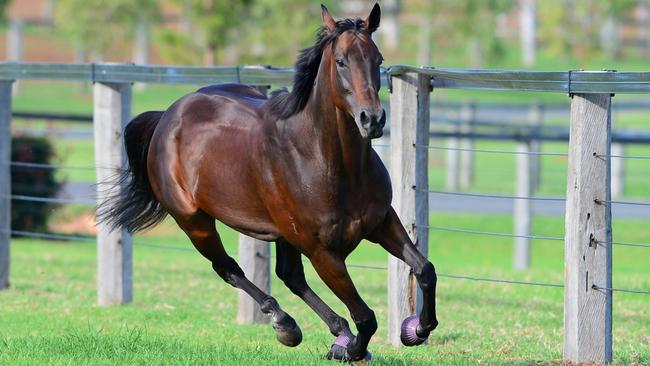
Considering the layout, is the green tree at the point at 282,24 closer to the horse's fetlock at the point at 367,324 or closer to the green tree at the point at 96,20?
the green tree at the point at 96,20

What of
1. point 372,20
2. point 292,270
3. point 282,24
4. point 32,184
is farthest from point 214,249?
point 282,24

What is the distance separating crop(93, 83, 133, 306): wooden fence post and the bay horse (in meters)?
2.29

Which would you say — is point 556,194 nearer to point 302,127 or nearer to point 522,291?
point 522,291

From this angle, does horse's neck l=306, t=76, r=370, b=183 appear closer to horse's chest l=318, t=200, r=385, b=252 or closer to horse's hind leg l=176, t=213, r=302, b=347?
horse's chest l=318, t=200, r=385, b=252

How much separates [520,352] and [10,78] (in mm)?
5325

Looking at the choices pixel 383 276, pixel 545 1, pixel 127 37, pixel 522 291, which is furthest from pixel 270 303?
pixel 545 1

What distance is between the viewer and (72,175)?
2675 cm

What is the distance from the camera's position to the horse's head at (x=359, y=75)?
5793 millimetres

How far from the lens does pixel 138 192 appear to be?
323 inches

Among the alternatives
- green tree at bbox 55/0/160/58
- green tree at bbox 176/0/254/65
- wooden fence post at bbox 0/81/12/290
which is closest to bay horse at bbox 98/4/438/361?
wooden fence post at bbox 0/81/12/290

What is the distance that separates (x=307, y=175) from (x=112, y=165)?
382 cm

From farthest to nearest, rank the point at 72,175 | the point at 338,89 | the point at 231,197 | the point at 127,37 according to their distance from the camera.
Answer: the point at 127,37 < the point at 72,175 < the point at 231,197 < the point at 338,89

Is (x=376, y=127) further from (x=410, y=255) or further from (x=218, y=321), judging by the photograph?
(x=218, y=321)

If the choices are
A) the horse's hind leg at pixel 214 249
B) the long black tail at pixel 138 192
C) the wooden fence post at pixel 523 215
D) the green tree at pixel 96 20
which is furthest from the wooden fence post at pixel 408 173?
the green tree at pixel 96 20
